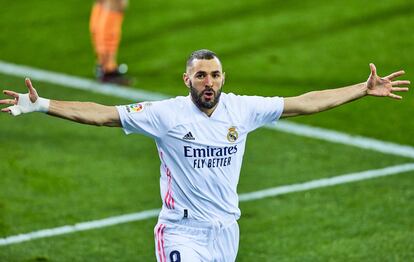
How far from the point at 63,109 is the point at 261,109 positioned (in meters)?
1.56

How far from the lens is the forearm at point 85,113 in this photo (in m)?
9.27

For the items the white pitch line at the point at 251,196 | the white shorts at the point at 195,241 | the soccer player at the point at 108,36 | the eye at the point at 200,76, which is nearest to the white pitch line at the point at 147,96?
the soccer player at the point at 108,36

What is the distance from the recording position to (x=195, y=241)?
9.47 m

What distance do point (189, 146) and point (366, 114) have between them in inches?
300

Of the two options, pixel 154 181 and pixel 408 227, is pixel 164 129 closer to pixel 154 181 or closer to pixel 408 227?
pixel 408 227

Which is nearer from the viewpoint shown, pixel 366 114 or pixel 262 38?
pixel 366 114

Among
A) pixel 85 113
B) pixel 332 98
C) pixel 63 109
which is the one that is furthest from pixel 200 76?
pixel 332 98

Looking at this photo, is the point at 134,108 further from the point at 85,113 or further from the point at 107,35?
the point at 107,35

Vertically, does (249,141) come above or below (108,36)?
below

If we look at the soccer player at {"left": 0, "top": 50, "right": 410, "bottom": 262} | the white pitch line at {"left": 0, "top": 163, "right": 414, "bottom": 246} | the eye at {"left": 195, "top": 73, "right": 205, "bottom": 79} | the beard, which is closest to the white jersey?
the soccer player at {"left": 0, "top": 50, "right": 410, "bottom": 262}

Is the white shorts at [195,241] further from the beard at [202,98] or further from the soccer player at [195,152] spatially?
the beard at [202,98]

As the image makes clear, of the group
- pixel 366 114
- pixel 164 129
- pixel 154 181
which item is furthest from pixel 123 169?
pixel 164 129

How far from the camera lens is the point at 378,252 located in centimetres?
1200

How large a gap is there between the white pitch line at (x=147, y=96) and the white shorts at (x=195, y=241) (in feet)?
19.5
